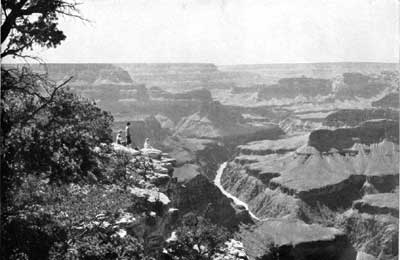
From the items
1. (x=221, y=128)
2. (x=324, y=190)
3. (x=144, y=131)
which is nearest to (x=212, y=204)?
(x=324, y=190)

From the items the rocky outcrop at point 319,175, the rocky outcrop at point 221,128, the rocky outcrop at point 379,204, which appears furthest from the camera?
the rocky outcrop at point 221,128

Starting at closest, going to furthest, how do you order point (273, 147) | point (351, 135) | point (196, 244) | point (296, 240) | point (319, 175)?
point (196, 244) < point (296, 240) < point (319, 175) < point (351, 135) < point (273, 147)

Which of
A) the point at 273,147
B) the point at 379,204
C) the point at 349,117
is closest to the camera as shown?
the point at 379,204

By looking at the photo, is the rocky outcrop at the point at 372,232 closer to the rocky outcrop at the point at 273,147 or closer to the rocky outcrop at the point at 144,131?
the rocky outcrop at the point at 273,147

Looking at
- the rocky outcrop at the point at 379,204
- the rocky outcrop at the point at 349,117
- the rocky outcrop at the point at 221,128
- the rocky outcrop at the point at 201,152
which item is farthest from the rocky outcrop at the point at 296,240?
the rocky outcrop at the point at 221,128

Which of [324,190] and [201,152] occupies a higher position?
[324,190]

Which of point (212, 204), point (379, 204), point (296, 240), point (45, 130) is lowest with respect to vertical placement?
point (379, 204)

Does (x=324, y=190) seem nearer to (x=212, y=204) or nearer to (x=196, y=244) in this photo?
(x=212, y=204)

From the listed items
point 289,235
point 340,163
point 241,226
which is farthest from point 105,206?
point 340,163
